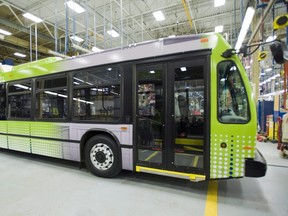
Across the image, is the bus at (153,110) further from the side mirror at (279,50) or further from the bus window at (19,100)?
the side mirror at (279,50)

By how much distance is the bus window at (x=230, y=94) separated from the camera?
8.55 feet

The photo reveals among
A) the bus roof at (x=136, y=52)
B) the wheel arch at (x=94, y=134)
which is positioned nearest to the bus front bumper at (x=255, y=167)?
the bus roof at (x=136, y=52)

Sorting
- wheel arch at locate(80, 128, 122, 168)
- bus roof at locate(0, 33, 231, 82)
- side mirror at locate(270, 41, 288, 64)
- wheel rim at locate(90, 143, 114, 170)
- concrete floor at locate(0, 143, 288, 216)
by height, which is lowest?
concrete floor at locate(0, 143, 288, 216)

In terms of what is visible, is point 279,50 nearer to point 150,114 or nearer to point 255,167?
point 255,167

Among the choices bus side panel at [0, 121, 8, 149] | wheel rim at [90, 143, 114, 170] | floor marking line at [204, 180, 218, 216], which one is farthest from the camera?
bus side panel at [0, 121, 8, 149]

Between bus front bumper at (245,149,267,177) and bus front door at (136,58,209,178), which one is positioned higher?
bus front door at (136,58,209,178)

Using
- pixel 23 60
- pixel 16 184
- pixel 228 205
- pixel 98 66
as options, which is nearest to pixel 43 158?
pixel 16 184

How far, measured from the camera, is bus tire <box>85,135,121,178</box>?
3468 millimetres

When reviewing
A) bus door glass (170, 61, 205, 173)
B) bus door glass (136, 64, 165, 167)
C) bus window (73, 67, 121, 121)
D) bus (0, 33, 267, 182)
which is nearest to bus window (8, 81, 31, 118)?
bus (0, 33, 267, 182)

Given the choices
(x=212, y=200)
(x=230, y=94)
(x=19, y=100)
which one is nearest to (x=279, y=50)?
(x=230, y=94)

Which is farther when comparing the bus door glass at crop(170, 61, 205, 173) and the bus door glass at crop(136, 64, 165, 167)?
the bus door glass at crop(136, 64, 165, 167)

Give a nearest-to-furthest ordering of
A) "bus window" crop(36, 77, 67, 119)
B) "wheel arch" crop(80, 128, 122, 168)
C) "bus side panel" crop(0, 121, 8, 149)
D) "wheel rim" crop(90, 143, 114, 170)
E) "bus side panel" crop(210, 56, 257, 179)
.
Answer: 1. "bus side panel" crop(210, 56, 257, 179)
2. "wheel arch" crop(80, 128, 122, 168)
3. "wheel rim" crop(90, 143, 114, 170)
4. "bus window" crop(36, 77, 67, 119)
5. "bus side panel" crop(0, 121, 8, 149)

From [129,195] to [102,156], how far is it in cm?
103

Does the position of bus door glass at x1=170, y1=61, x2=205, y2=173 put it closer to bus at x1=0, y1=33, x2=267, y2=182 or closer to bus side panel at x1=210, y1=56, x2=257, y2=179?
bus at x1=0, y1=33, x2=267, y2=182
